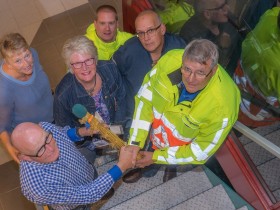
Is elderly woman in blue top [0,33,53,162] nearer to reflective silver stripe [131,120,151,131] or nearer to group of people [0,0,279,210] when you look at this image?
group of people [0,0,279,210]

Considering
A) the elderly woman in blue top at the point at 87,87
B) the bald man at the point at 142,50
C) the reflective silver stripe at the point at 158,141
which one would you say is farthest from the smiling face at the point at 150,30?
the reflective silver stripe at the point at 158,141

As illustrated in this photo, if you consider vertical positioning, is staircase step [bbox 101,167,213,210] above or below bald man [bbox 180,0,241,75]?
below

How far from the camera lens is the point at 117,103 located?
11.5 feet

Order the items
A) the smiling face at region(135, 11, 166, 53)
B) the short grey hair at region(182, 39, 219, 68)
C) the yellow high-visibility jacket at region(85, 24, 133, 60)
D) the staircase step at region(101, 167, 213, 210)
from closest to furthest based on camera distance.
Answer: the short grey hair at region(182, 39, 219, 68) → the smiling face at region(135, 11, 166, 53) → the staircase step at region(101, 167, 213, 210) → the yellow high-visibility jacket at region(85, 24, 133, 60)

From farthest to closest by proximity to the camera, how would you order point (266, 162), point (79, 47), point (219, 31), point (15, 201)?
1. point (15, 201)
2. point (219, 31)
3. point (266, 162)
4. point (79, 47)

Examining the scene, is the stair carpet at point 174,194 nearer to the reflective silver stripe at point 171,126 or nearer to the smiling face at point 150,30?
the reflective silver stripe at point 171,126

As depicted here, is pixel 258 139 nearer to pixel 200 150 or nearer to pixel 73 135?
pixel 200 150

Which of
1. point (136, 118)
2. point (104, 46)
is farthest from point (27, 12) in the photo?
point (136, 118)

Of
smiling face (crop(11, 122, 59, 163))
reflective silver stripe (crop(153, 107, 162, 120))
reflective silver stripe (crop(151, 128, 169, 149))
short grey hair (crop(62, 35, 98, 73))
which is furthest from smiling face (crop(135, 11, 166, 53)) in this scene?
smiling face (crop(11, 122, 59, 163))

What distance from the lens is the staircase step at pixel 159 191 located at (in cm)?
360

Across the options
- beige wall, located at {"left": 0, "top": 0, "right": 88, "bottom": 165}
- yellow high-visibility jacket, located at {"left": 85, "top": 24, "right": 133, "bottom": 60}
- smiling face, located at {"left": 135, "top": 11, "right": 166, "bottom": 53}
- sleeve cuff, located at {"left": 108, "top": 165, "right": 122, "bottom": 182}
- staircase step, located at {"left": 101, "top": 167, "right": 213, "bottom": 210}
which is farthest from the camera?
beige wall, located at {"left": 0, "top": 0, "right": 88, "bottom": 165}

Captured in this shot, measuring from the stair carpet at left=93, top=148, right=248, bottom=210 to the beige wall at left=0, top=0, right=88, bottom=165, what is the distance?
3.76m

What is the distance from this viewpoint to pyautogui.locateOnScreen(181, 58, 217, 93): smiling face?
2537mm

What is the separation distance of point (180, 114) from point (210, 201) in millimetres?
1067
